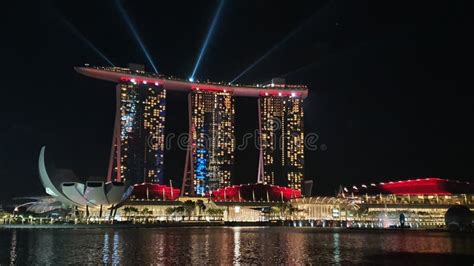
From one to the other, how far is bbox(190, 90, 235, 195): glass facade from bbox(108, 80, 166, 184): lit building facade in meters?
11.5

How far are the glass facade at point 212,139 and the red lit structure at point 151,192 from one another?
2449 centimetres

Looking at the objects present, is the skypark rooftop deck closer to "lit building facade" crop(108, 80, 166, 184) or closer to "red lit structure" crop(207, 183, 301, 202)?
"lit building facade" crop(108, 80, 166, 184)

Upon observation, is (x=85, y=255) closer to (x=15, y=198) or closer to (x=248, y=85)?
(x=15, y=198)

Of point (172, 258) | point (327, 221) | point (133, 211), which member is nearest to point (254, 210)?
point (327, 221)

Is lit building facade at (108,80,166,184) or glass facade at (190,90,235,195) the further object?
glass facade at (190,90,235,195)

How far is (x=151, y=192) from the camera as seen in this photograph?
129875 mm

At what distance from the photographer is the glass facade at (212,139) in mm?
159750

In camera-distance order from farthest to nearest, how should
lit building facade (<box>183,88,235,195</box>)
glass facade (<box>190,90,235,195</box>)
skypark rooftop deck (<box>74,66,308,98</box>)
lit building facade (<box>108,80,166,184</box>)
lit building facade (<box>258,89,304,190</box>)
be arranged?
lit building facade (<box>258,89,304,190</box>), glass facade (<box>190,90,235,195</box>), lit building facade (<box>183,88,235,195</box>), lit building facade (<box>108,80,166,184</box>), skypark rooftop deck (<box>74,66,308,98</box>)

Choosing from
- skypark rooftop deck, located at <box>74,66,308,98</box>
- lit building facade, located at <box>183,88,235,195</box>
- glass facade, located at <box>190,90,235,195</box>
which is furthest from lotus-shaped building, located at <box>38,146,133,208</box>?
glass facade, located at <box>190,90,235,195</box>

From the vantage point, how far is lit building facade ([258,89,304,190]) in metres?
166

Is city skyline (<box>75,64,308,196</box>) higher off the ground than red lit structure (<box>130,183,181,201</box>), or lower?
higher

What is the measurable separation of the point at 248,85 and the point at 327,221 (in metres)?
66.2

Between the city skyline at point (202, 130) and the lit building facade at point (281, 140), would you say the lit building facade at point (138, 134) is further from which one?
the lit building facade at point (281, 140)

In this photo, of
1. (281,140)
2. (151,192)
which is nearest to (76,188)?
(151,192)
